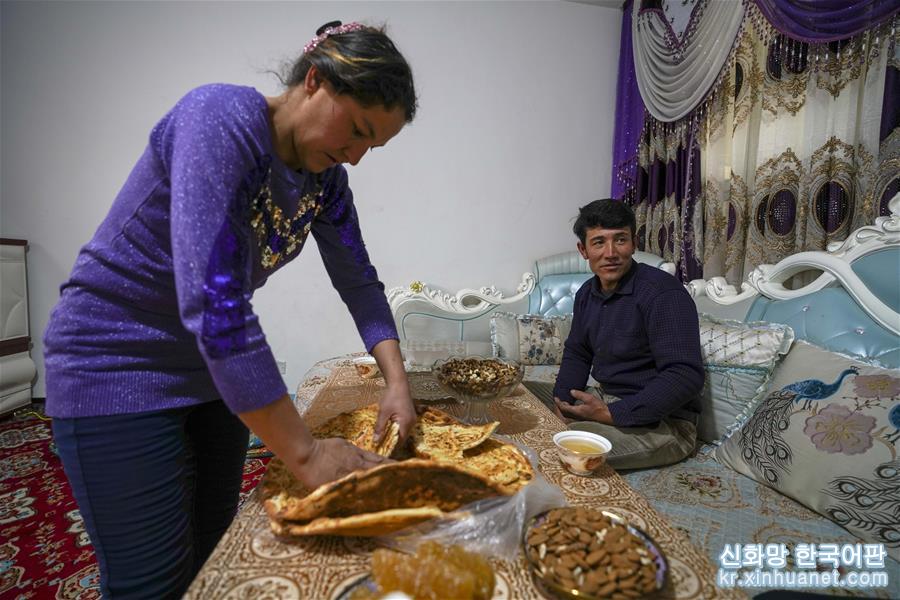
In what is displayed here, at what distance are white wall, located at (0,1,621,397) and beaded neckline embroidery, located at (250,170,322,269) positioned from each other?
2256 mm

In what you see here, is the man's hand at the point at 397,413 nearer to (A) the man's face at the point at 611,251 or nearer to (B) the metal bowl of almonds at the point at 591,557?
(B) the metal bowl of almonds at the point at 591,557

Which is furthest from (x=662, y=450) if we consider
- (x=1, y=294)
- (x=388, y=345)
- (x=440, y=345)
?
(x=1, y=294)

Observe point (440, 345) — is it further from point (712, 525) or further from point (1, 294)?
point (1, 294)

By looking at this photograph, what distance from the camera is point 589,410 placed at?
1.41 meters

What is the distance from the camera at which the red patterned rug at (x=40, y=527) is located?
145cm

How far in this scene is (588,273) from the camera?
9.73ft

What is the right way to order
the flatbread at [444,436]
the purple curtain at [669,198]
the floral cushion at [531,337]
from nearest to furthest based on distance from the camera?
the flatbread at [444,436], the purple curtain at [669,198], the floral cushion at [531,337]

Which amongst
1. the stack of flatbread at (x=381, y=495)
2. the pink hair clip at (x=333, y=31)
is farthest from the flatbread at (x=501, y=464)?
the pink hair clip at (x=333, y=31)

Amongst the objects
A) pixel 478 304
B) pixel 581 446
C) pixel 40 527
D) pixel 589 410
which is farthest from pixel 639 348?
pixel 40 527

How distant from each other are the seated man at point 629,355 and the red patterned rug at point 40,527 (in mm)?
1586

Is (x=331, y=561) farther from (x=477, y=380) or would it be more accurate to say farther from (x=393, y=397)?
(x=477, y=380)

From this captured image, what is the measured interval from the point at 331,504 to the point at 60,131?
3668 millimetres

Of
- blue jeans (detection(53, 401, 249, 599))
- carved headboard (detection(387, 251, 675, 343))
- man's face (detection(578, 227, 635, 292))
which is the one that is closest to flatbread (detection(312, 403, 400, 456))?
blue jeans (detection(53, 401, 249, 599))

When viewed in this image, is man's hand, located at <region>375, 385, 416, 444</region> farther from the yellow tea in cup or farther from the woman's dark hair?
the woman's dark hair
